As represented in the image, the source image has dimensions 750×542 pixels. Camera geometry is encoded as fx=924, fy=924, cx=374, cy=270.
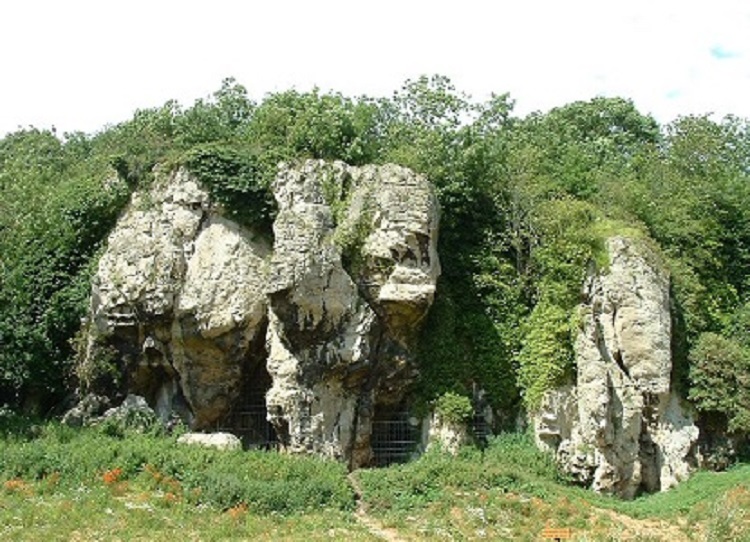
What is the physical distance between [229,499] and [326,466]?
135 inches

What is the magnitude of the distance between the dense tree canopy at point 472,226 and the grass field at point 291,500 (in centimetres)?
421

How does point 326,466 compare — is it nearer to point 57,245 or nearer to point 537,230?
point 537,230

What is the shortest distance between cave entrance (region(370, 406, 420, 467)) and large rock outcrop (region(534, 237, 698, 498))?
375 cm

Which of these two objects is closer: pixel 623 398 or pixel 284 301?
pixel 623 398

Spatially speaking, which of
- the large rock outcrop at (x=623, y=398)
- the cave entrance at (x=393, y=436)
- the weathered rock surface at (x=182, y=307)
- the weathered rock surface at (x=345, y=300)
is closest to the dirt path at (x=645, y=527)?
the large rock outcrop at (x=623, y=398)

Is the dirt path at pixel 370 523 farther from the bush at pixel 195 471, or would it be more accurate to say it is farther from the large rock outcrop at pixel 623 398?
the large rock outcrop at pixel 623 398

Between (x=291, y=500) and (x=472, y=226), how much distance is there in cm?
1225

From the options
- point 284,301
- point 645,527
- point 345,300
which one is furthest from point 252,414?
point 645,527

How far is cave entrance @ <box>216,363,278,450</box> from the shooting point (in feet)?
92.9

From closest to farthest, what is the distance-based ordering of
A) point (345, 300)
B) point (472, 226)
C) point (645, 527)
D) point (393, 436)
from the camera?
point (645, 527) → point (345, 300) → point (393, 436) → point (472, 226)

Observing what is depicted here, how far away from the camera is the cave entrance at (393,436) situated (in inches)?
1075

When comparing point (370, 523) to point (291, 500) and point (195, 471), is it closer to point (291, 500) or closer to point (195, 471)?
point (291, 500)

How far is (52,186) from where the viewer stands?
107ft

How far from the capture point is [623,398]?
25.6 metres
